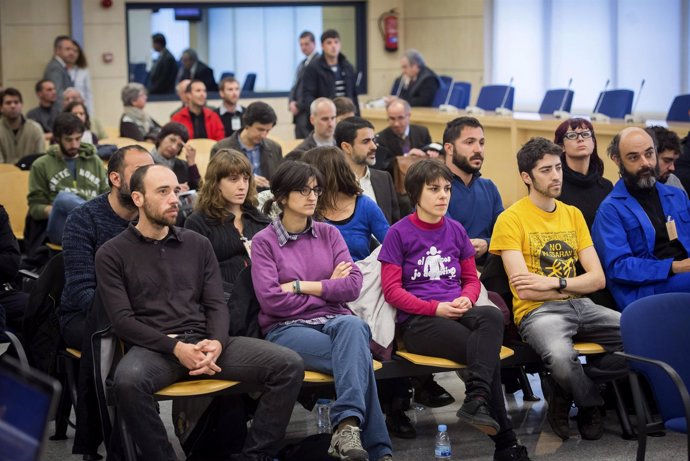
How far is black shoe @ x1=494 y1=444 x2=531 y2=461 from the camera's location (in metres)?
4.21

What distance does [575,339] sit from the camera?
15.1 feet

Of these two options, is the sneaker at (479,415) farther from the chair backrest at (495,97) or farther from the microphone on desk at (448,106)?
the chair backrest at (495,97)

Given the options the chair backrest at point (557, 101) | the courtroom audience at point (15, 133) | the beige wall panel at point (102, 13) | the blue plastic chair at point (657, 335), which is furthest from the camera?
the beige wall panel at point (102, 13)

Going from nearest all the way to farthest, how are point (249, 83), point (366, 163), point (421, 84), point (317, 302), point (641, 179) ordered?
1. point (317, 302)
2. point (641, 179)
3. point (366, 163)
4. point (421, 84)
5. point (249, 83)

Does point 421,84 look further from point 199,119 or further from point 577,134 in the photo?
point 577,134

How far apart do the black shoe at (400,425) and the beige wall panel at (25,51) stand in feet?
30.3

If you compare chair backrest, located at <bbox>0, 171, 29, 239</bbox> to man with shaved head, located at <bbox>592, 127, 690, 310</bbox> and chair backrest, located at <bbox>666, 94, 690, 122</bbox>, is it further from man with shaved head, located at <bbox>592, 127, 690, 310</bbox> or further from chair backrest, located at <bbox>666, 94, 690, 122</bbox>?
chair backrest, located at <bbox>666, 94, 690, 122</bbox>

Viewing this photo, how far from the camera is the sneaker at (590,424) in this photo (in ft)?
15.1

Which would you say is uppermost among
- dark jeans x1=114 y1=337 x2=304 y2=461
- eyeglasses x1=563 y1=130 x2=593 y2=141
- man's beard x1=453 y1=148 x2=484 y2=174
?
eyeglasses x1=563 y1=130 x2=593 y2=141

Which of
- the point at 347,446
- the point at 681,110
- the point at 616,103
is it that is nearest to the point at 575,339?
the point at 347,446

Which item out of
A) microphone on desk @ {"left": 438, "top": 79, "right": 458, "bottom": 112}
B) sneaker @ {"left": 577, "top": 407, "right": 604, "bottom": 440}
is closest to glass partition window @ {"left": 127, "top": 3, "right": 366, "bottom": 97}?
microphone on desk @ {"left": 438, "top": 79, "right": 458, "bottom": 112}

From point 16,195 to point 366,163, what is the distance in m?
2.57

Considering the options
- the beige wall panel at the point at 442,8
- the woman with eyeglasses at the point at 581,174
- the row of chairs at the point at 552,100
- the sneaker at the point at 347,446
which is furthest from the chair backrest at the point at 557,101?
the sneaker at the point at 347,446

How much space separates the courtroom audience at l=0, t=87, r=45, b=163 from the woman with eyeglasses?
16.6ft
